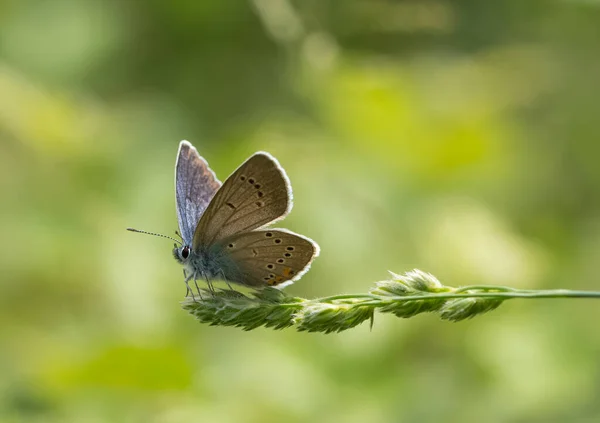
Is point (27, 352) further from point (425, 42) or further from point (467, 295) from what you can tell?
point (425, 42)

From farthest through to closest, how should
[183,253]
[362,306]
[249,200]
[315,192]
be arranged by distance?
[315,192], [183,253], [249,200], [362,306]

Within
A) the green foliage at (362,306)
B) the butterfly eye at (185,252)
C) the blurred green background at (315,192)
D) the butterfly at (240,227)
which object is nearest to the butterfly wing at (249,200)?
the butterfly at (240,227)

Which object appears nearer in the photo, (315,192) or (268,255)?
(268,255)

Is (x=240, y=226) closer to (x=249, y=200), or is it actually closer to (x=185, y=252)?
(x=249, y=200)

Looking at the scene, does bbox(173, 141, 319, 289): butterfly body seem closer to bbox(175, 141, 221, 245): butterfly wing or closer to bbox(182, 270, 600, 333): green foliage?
bbox(175, 141, 221, 245): butterfly wing

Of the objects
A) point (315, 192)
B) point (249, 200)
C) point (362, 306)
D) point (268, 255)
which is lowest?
point (362, 306)

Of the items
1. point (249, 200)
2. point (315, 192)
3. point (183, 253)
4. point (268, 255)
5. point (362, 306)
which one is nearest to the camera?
point (362, 306)

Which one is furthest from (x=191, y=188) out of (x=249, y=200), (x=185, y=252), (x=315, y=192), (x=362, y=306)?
(x=315, y=192)
